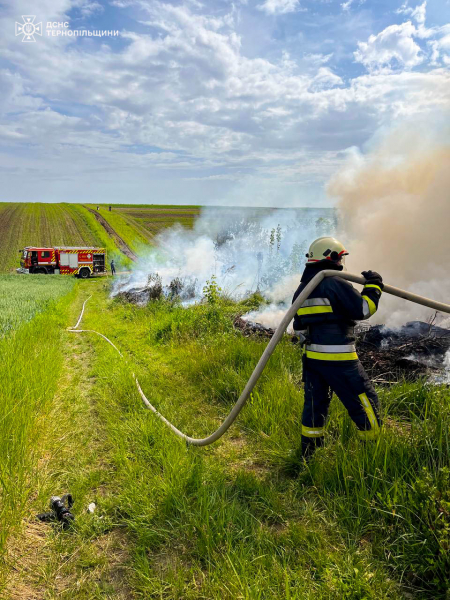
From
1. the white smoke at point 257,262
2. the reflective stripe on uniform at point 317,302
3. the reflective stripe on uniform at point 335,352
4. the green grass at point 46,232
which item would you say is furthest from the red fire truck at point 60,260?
the reflective stripe on uniform at point 335,352

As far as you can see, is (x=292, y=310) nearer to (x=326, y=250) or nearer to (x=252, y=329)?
(x=326, y=250)

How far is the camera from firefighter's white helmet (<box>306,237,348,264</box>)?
3.32m

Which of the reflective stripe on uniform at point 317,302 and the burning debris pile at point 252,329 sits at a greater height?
the reflective stripe on uniform at point 317,302

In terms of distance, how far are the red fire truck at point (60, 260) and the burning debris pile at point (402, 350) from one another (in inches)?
1253

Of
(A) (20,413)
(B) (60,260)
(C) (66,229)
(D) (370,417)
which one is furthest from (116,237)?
(D) (370,417)

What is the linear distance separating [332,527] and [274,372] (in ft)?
8.34

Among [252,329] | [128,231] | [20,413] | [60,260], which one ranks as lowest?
[20,413]

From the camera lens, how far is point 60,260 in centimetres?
3322

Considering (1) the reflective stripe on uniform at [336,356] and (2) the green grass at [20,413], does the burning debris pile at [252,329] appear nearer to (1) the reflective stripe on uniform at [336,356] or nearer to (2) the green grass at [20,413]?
(2) the green grass at [20,413]

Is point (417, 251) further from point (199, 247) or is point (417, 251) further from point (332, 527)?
point (199, 247)

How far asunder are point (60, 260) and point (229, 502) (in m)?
34.3

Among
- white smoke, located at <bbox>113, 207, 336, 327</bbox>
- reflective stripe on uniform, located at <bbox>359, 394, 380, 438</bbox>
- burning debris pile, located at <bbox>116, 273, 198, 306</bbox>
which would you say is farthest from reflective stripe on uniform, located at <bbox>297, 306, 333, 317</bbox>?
burning debris pile, located at <bbox>116, 273, 198, 306</bbox>

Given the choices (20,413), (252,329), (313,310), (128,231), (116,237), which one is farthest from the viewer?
(128,231)

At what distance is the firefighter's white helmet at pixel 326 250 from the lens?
3.32 meters
